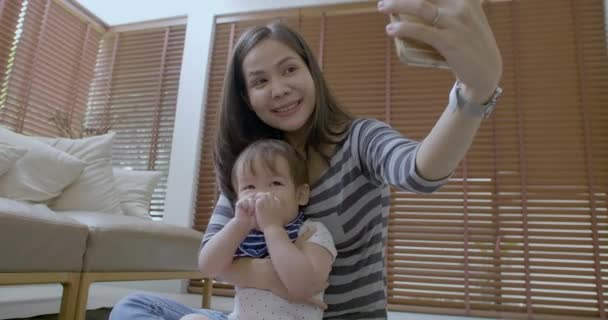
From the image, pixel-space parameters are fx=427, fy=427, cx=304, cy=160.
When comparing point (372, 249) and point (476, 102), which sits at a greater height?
point (476, 102)

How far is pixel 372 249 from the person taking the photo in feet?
3.18

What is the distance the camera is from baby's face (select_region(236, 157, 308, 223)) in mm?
903

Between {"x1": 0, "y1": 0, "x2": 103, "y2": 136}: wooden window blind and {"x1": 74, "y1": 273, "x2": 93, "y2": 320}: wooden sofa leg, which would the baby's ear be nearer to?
{"x1": 74, "y1": 273, "x2": 93, "y2": 320}: wooden sofa leg

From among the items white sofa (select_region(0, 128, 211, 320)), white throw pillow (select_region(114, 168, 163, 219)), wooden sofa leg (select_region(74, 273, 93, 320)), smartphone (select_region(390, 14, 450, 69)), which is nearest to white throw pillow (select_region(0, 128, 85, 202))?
white sofa (select_region(0, 128, 211, 320))

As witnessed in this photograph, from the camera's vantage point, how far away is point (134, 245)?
6.00ft

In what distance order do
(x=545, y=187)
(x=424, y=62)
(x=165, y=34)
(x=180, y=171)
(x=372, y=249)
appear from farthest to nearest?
(x=165, y=34), (x=180, y=171), (x=545, y=187), (x=372, y=249), (x=424, y=62)

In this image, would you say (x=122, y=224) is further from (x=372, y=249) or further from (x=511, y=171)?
(x=511, y=171)

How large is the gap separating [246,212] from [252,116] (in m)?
0.39

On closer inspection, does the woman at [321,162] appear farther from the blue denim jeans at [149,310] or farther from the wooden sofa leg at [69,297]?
the wooden sofa leg at [69,297]

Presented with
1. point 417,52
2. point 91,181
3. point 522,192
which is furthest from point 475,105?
point 522,192

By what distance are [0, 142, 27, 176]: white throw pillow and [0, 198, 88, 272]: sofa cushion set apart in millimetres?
456

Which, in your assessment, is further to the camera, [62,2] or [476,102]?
[62,2]

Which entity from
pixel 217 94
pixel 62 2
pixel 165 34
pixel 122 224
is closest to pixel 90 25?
pixel 62 2

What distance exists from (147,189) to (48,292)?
0.79m
